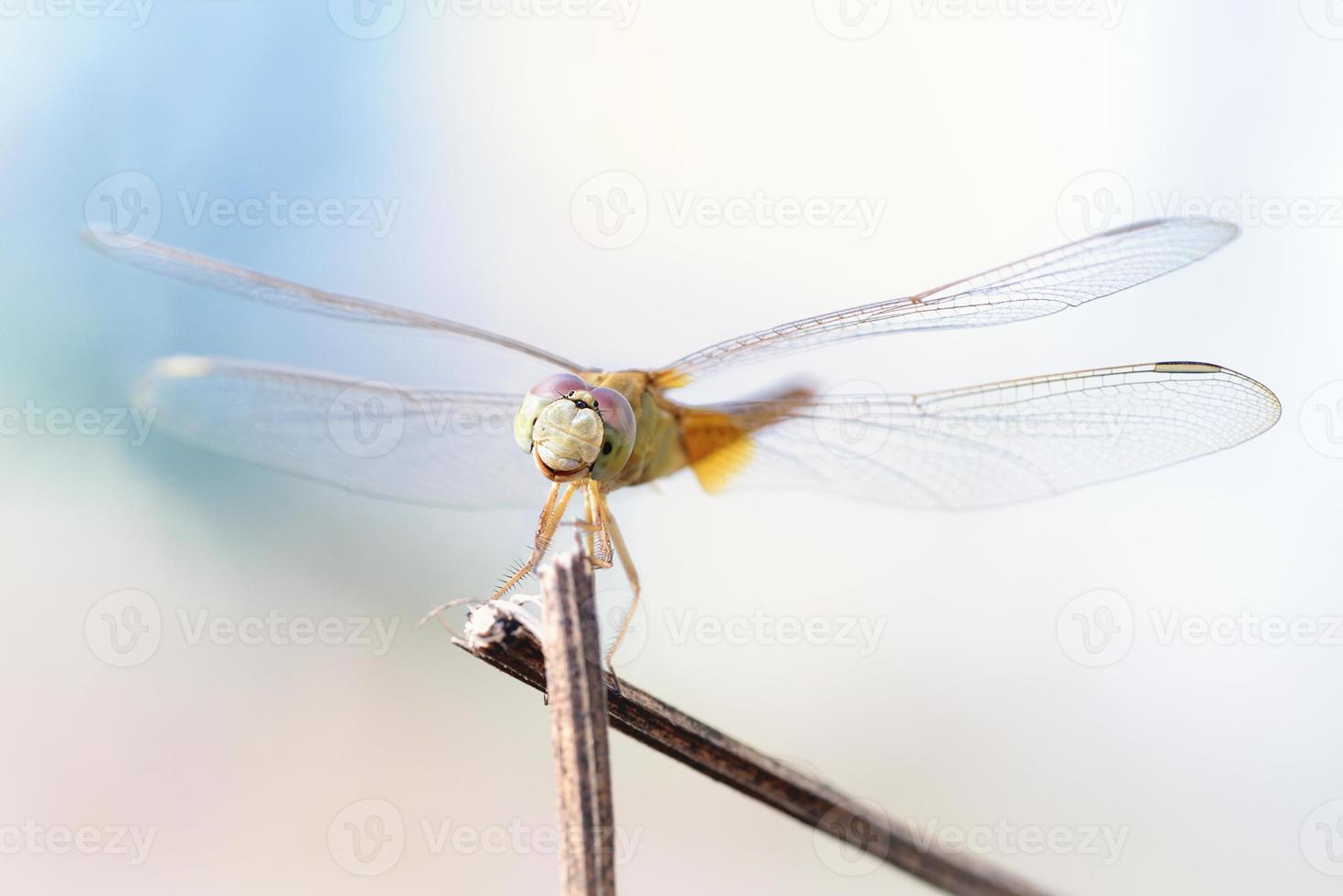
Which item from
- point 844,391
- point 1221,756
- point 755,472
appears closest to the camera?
point 844,391

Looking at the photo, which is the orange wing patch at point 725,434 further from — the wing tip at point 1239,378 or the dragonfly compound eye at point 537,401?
the wing tip at point 1239,378

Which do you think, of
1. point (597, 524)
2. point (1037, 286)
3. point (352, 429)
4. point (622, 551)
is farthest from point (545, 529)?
point (1037, 286)

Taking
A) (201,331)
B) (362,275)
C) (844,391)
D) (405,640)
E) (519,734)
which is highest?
(362,275)

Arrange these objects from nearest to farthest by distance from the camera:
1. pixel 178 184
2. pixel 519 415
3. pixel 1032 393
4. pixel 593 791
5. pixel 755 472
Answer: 1. pixel 593 791
2. pixel 519 415
3. pixel 1032 393
4. pixel 755 472
5. pixel 178 184

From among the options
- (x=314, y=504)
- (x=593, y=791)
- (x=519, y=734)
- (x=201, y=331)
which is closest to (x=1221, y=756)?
(x=519, y=734)

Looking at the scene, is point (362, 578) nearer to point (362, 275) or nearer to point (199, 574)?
point (199, 574)

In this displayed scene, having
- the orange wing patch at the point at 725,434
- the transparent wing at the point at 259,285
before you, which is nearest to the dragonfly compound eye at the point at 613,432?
the transparent wing at the point at 259,285

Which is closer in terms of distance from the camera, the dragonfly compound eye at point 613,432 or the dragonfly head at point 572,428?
the dragonfly head at point 572,428

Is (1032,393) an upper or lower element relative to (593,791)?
upper
